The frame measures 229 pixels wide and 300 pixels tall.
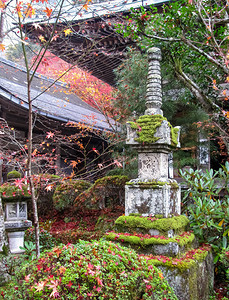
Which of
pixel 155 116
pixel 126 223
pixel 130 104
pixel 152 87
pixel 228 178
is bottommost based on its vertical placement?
pixel 126 223

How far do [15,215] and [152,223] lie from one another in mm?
2563

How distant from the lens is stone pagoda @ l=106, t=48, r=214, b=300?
342cm

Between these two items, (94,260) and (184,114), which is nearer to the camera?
(94,260)

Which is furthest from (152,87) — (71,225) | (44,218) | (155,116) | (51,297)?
(44,218)

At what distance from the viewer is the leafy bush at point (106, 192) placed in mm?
6410

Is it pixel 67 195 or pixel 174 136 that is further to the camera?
pixel 67 195

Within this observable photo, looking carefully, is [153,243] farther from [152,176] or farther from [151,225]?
[152,176]

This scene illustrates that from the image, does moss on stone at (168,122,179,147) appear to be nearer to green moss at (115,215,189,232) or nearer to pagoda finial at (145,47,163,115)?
pagoda finial at (145,47,163,115)

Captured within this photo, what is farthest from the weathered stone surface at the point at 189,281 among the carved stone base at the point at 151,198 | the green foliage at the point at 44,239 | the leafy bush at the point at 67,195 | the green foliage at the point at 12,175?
the leafy bush at the point at 67,195

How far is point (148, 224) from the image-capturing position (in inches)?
145

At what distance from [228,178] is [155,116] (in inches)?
66.3

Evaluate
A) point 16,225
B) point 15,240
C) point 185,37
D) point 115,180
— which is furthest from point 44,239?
point 185,37

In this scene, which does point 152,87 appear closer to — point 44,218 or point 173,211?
point 173,211

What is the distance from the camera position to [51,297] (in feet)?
6.16
